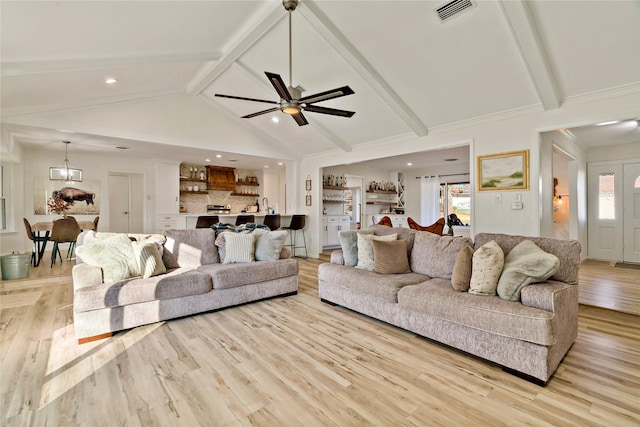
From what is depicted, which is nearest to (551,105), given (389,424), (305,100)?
(305,100)

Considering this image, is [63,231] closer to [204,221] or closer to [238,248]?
[204,221]

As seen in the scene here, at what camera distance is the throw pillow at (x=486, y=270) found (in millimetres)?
2488

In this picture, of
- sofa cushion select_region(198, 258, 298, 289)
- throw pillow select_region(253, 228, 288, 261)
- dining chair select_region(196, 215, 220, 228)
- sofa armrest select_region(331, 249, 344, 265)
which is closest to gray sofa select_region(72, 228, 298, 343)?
sofa cushion select_region(198, 258, 298, 289)

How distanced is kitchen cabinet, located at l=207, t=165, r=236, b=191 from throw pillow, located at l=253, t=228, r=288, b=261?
17.1 feet

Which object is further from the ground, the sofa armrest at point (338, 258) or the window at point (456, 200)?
the window at point (456, 200)

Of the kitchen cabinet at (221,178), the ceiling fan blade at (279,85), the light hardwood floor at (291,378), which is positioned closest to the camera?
the light hardwood floor at (291,378)

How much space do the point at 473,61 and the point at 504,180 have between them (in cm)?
160

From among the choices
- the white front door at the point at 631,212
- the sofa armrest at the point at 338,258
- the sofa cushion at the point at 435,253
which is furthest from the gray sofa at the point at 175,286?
the white front door at the point at 631,212

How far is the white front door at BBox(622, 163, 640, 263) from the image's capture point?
20.0ft

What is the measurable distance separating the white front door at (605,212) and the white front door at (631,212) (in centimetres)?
7

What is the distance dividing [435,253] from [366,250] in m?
0.76

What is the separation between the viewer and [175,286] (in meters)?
3.16

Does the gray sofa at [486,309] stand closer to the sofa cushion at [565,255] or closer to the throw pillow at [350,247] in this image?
the sofa cushion at [565,255]

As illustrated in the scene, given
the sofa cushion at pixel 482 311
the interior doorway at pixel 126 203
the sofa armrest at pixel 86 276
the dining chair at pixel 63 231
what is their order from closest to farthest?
the sofa cushion at pixel 482 311, the sofa armrest at pixel 86 276, the dining chair at pixel 63 231, the interior doorway at pixel 126 203
